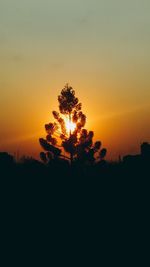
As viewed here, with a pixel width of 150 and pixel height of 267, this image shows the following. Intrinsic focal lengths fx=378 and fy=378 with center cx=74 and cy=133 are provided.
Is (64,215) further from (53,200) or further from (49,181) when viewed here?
(49,181)

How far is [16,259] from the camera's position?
10.5m

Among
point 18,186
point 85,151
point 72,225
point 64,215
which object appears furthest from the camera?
point 85,151

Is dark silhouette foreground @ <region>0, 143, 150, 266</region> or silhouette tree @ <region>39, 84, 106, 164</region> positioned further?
silhouette tree @ <region>39, 84, 106, 164</region>

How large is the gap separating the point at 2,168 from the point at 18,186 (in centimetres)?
423

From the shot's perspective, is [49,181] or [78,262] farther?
[49,181]

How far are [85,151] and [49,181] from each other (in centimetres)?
2743

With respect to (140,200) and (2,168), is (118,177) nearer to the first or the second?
(140,200)

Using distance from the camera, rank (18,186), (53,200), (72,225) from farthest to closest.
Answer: (18,186) → (53,200) → (72,225)

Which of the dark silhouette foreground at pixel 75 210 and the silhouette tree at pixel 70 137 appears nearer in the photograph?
the dark silhouette foreground at pixel 75 210

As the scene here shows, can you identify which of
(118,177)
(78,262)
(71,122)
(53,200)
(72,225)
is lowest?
(78,262)

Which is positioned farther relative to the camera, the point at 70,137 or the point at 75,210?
the point at 70,137

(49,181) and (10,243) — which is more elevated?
(49,181)

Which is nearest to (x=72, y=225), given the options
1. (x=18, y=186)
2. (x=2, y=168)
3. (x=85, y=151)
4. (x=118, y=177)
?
(x=18, y=186)

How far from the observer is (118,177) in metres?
21.3
